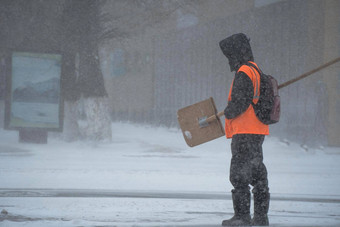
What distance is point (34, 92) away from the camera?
40.5 feet

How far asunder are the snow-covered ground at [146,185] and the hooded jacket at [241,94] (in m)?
0.86

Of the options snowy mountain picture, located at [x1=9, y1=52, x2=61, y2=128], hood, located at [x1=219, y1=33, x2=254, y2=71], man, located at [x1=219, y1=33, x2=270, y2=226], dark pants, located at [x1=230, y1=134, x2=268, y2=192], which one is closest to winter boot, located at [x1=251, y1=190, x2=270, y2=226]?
man, located at [x1=219, y1=33, x2=270, y2=226]

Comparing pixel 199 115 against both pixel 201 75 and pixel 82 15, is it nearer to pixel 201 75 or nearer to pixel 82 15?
pixel 82 15

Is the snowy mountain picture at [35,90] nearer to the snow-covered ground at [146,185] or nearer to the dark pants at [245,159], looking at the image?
the snow-covered ground at [146,185]

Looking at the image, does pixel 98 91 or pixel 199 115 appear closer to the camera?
pixel 199 115

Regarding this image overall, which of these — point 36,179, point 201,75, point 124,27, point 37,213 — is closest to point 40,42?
point 124,27

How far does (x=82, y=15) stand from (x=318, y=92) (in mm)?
6131

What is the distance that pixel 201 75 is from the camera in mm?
16281

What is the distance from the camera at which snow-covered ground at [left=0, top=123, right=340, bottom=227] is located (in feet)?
15.1

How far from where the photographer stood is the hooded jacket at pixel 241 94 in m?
4.04

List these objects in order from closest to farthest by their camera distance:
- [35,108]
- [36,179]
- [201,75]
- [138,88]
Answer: [36,179] → [35,108] → [201,75] → [138,88]

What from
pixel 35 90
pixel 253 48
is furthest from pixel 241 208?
pixel 253 48

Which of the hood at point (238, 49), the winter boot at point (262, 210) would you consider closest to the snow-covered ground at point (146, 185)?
the winter boot at point (262, 210)

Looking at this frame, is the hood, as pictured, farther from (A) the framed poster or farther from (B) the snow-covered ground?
(A) the framed poster
